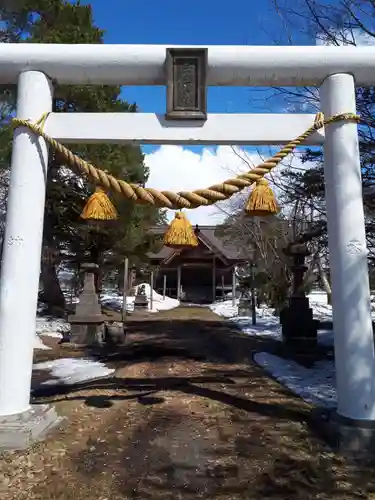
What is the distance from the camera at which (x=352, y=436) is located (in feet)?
12.3

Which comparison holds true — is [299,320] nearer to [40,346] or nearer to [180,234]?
[40,346]

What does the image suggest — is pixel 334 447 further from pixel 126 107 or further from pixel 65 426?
pixel 126 107

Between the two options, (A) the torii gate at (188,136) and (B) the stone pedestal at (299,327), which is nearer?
(A) the torii gate at (188,136)

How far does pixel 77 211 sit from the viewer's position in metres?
14.4

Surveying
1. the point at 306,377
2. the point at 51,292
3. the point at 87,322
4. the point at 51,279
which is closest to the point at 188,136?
the point at 306,377

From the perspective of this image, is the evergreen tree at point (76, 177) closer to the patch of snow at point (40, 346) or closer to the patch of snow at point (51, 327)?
the patch of snow at point (51, 327)

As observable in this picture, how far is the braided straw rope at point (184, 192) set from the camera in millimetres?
4090

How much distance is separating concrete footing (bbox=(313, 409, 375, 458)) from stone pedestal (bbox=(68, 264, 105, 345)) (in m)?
8.64

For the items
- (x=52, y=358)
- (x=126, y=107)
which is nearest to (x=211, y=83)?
(x=52, y=358)

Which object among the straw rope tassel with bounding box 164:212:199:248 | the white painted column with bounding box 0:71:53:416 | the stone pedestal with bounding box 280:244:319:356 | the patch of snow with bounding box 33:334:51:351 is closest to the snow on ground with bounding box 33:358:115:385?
the patch of snow with bounding box 33:334:51:351

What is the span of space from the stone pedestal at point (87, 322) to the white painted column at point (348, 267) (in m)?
8.74

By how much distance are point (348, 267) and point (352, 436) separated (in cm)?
156

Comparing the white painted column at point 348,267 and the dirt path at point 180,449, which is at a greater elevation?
the white painted column at point 348,267

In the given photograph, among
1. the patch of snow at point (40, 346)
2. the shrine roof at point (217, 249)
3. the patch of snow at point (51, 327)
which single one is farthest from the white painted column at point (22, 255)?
the shrine roof at point (217, 249)
